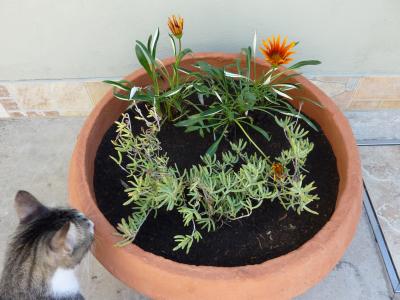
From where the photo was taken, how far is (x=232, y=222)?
1017mm

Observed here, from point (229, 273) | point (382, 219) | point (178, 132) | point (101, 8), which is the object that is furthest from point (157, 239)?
point (382, 219)

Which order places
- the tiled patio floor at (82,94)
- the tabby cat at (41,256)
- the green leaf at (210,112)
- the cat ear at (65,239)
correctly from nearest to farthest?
the cat ear at (65,239) < the tabby cat at (41,256) < the green leaf at (210,112) < the tiled patio floor at (82,94)

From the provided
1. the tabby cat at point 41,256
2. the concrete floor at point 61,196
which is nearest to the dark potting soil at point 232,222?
the tabby cat at point 41,256

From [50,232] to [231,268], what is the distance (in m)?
0.44

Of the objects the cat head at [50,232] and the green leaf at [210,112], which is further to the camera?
the green leaf at [210,112]

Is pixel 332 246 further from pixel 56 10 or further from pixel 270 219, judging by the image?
pixel 56 10

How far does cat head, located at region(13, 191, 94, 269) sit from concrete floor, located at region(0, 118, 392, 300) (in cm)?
23

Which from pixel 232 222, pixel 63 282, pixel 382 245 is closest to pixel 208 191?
pixel 232 222

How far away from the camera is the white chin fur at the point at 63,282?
90 cm

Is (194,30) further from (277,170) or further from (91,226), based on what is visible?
(91,226)

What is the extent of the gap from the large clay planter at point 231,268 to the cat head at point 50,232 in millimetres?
43

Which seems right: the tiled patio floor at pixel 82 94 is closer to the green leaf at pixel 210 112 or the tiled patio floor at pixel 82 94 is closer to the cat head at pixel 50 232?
the green leaf at pixel 210 112

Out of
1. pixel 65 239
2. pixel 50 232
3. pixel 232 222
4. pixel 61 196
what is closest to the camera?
pixel 65 239

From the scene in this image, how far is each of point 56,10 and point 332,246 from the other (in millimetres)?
1136
